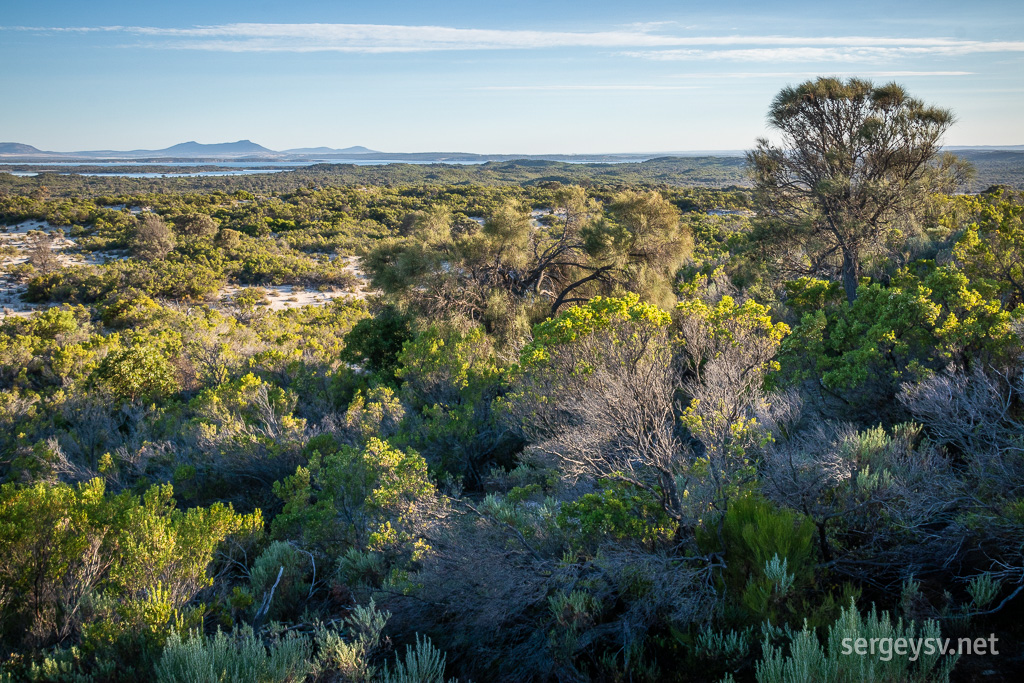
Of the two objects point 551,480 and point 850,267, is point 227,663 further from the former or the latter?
point 850,267

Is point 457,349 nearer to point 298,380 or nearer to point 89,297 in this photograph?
point 298,380

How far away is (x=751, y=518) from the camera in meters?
4.22

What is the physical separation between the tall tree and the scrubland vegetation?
16 centimetres

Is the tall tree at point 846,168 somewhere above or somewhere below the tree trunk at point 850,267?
above

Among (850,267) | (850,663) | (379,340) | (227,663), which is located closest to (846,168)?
(850,267)

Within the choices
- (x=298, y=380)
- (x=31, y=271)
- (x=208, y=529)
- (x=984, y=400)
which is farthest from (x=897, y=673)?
(x=31, y=271)

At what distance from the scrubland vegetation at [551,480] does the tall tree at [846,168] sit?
0.53 ft

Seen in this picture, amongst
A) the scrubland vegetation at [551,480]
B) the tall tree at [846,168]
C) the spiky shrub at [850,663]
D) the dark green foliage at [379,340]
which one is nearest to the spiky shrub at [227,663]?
the scrubland vegetation at [551,480]

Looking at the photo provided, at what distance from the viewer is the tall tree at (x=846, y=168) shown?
13617 millimetres

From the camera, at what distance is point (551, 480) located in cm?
616

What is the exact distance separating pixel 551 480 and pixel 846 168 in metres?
12.8

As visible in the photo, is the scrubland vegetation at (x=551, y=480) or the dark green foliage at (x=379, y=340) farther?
the dark green foliage at (x=379, y=340)

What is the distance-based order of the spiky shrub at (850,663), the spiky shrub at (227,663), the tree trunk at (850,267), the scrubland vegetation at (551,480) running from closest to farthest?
the spiky shrub at (850,663), the spiky shrub at (227,663), the scrubland vegetation at (551,480), the tree trunk at (850,267)

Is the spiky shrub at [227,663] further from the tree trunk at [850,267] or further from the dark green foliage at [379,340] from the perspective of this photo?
the tree trunk at [850,267]
